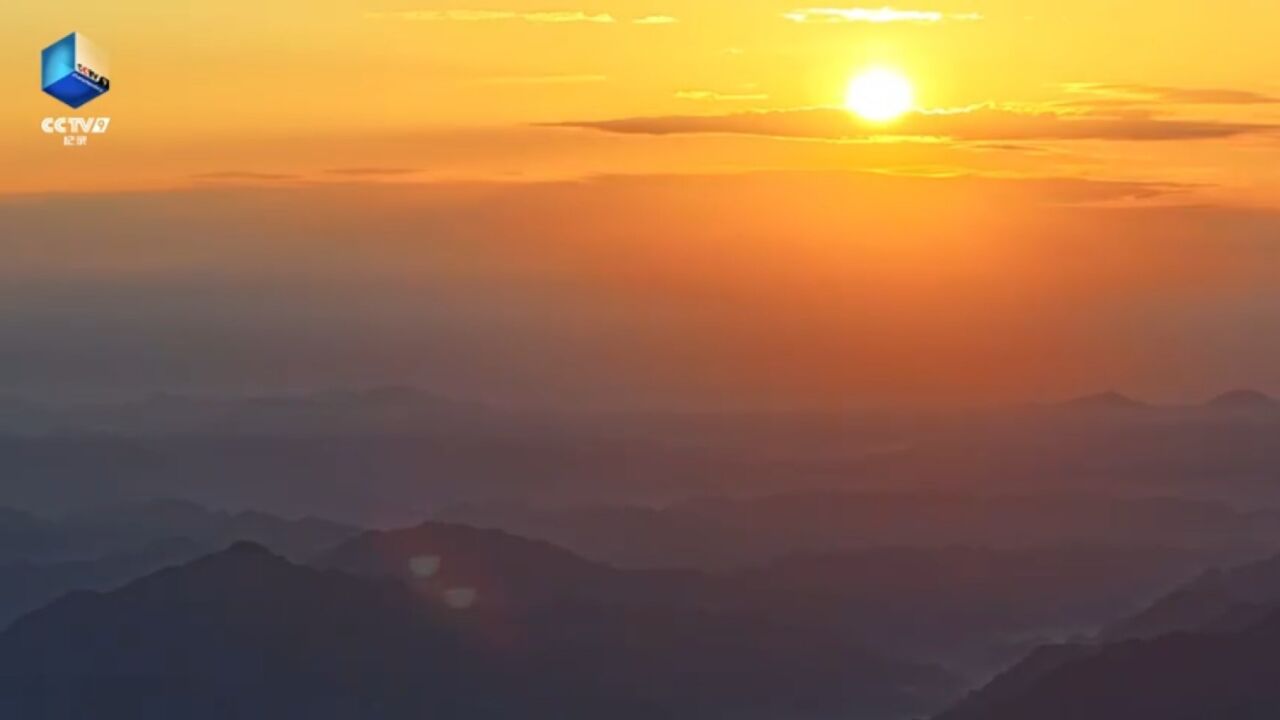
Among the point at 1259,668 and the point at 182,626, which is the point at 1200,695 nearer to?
the point at 1259,668

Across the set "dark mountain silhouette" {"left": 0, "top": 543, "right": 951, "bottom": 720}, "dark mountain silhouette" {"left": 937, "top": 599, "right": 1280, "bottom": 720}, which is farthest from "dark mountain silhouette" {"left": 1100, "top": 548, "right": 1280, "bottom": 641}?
"dark mountain silhouette" {"left": 0, "top": 543, "right": 951, "bottom": 720}

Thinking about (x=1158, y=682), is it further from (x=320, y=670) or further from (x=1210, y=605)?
(x=320, y=670)

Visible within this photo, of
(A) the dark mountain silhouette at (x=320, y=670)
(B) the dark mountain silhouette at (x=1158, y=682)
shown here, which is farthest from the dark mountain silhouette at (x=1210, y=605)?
(A) the dark mountain silhouette at (x=320, y=670)

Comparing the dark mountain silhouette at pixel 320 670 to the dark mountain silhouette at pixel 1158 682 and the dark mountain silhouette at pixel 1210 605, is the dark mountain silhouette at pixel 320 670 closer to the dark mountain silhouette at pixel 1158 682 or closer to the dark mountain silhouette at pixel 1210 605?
the dark mountain silhouette at pixel 1158 682

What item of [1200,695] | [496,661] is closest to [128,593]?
[496,661]

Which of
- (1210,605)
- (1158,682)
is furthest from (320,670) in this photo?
(1210,605)
